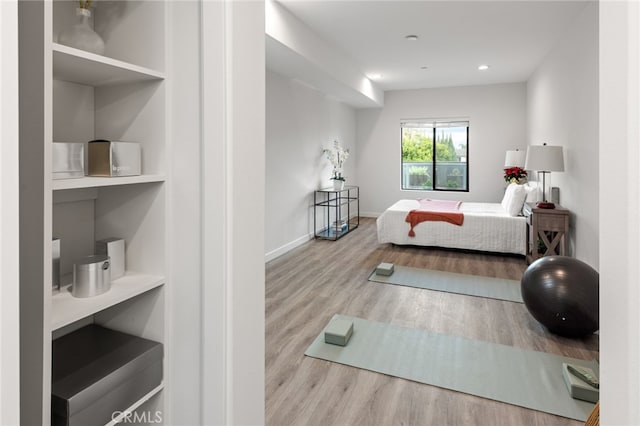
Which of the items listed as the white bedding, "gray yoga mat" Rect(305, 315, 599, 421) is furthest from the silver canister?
the white bedding

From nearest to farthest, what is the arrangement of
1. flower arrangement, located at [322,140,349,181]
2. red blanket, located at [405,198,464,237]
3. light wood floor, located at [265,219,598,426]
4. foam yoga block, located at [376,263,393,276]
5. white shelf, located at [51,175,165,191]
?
white shelf, located at [51,175,165,191], light wood floor, located at [265,219,598,426], foam yoga block, located at [376,263,393,276], red blanket, located at [405,198,464,237], flower arrangement, located at [322,140,349,181]

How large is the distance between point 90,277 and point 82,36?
68 centimetres

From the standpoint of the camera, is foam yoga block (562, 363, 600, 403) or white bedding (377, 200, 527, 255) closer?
foam yoga block (562, 363, 600, 403)

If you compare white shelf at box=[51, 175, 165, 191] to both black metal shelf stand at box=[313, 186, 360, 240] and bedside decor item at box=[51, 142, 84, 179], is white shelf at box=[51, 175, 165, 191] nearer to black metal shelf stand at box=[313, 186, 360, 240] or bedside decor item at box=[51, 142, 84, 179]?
bedside decor item at box=[51, 142, 84, 179]

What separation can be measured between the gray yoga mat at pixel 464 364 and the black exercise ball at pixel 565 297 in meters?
0.27

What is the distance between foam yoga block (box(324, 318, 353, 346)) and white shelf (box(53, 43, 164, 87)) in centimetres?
192

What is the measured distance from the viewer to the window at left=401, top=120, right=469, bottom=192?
7.53 meters

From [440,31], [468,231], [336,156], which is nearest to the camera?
[440,31]

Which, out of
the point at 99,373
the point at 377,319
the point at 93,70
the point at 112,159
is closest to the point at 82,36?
the point at 93,70

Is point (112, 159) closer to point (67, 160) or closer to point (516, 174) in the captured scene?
point (67, 160)

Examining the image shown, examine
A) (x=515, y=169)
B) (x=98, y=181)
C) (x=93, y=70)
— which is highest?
(x=515, y=169)
